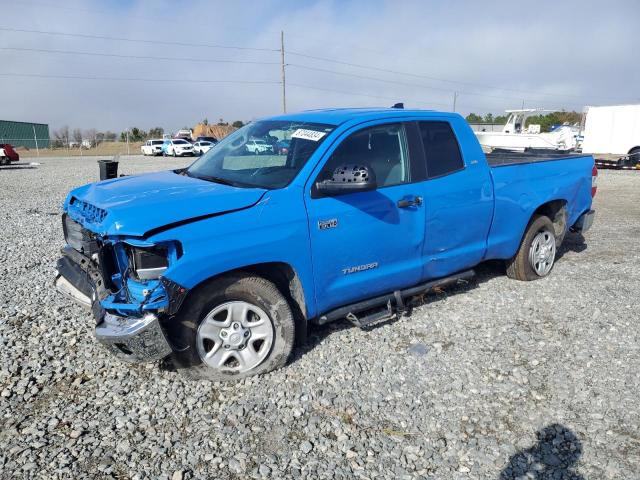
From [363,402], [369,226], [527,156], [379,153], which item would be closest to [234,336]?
[363,402]

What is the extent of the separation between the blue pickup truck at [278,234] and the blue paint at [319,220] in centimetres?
1

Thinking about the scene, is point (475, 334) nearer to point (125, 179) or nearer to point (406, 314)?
point (406, 314)

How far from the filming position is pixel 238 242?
3344 millimetres

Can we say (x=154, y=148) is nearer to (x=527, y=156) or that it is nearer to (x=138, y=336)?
(x=527, y=156)

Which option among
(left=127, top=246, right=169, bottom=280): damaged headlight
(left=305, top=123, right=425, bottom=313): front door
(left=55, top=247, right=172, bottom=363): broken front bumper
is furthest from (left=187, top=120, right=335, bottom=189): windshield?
(left=55, top=247, right=172, bottom=363): broken front bumper

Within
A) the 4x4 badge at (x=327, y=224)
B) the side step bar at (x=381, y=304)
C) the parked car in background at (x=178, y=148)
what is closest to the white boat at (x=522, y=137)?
the side step bar at (x=381, y=304)

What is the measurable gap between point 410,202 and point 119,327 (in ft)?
7.82

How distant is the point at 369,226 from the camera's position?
3916 mm

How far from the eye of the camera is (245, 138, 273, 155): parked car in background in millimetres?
4281

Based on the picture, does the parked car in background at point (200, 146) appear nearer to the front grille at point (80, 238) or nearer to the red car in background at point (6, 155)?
the red car in background at point (6, 155)

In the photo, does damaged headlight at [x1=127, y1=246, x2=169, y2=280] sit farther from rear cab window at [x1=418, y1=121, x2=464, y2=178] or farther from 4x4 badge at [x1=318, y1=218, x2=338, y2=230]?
rear cab window at [x1=418, y1=121, x2=464, y2=178]

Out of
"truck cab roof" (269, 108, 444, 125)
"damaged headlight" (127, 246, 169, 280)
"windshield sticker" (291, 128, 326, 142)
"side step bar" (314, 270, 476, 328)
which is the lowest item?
"side step bar" (314, 270, 476, 328)

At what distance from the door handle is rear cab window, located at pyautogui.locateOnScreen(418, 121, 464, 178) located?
0.98 feet

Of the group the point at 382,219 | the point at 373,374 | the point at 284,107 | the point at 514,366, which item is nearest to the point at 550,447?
the point at 514,366
